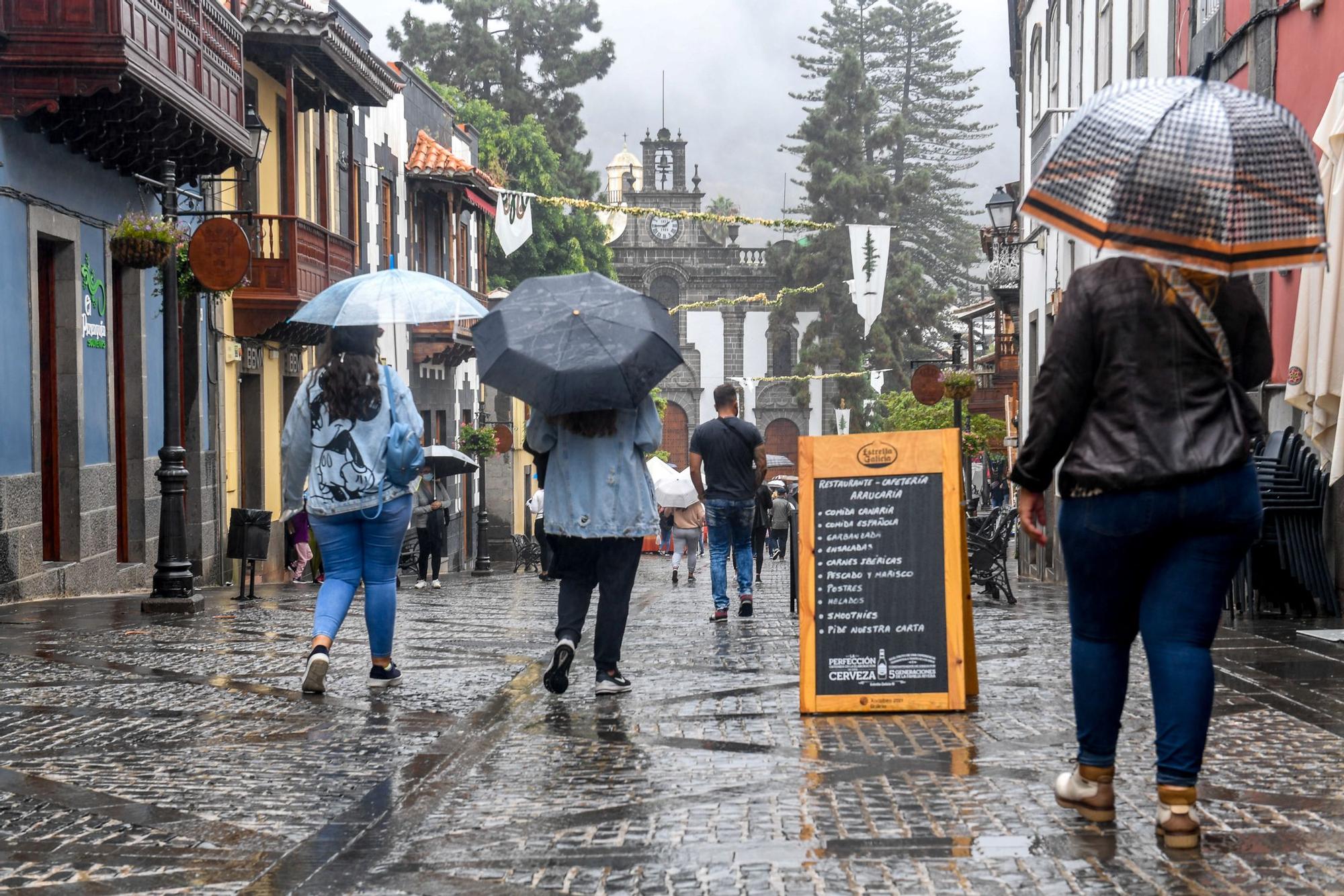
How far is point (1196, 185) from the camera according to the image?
4.39 m

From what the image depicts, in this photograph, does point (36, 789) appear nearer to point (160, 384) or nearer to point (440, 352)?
point (160, 384)

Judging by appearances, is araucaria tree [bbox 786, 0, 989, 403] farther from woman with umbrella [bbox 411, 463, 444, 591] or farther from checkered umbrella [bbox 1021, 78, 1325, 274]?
checkered umbrella [bbox 1021, 78, 1325, 274]

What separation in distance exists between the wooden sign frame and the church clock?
75.1 metres

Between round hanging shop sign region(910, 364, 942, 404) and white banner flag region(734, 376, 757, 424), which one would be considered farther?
white banner flag region(734, 376, 757, 424)

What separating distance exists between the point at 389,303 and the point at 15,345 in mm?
6908

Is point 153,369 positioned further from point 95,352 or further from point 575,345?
point 575,345

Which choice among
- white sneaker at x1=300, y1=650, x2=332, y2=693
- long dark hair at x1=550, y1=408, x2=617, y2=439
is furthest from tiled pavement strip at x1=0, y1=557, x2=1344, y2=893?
long dark hair at x1=550, y1=408, x2=617, y2=439

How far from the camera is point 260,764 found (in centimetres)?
585

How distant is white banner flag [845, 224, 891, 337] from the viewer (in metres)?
42.6

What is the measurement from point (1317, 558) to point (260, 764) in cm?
699

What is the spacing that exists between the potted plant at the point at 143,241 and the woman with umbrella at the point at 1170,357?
33.8ft

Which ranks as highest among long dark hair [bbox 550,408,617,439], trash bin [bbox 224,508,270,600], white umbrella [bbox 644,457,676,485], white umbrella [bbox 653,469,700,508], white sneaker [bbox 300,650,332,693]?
long dark hair [bbox 550,408,617,439]

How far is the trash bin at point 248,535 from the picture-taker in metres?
16.0

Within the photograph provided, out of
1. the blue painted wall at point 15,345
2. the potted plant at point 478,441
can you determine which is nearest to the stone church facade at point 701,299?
the potted plant at point 478,441
